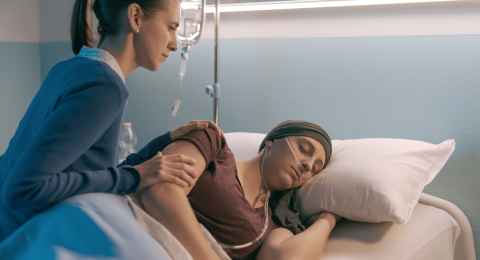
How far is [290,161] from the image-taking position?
5.20 feet

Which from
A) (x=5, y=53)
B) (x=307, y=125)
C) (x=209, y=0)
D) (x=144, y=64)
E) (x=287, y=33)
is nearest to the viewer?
(x=144, y=64)

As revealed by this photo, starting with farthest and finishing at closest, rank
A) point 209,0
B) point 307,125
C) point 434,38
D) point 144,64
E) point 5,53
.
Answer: point 5,53
point 209,0
point 434,38
point 307,125
point 144,64

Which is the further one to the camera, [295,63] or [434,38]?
[295,63]

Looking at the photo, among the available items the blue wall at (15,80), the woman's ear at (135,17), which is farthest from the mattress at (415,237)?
the blue wall at (15,80)

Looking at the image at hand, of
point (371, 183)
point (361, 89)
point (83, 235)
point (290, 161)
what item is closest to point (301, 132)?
point (290, 161)

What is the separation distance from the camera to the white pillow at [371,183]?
157 centimetres

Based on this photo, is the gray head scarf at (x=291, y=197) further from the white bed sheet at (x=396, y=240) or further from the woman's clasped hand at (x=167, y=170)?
the woman's clasped hand at (x=167, y=170)

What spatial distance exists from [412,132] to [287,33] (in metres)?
0.61

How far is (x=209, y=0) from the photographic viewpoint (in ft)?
8.39

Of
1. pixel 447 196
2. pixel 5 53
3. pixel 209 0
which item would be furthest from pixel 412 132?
pixel 5 53

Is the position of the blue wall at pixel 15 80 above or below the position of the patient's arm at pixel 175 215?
below

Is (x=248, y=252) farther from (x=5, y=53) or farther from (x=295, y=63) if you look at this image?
(x=5, y=53)

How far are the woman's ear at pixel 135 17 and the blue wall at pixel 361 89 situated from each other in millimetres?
1032

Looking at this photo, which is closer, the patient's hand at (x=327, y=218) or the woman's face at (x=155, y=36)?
the woman's face at (x=155, y=36)
